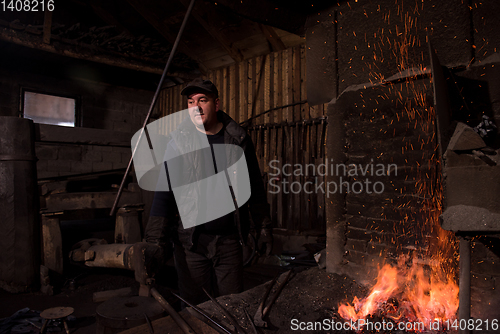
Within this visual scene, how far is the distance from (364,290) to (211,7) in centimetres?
645

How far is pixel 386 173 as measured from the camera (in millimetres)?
2705

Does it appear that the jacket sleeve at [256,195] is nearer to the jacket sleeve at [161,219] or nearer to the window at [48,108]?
the jacket sleeve at [161,219]

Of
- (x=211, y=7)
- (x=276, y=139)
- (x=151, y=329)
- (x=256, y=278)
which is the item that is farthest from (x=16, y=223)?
(x=211, y=7)

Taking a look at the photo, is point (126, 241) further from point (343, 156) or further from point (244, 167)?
point (343, 156)

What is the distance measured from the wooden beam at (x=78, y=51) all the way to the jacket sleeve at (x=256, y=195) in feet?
19.4

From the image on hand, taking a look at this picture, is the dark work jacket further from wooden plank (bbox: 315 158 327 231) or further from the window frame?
the window frame

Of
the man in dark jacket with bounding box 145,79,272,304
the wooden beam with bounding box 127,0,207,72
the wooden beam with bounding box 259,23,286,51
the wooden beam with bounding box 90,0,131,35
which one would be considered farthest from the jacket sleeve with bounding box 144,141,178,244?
the wooden beam with bounding box 90,0,131,35

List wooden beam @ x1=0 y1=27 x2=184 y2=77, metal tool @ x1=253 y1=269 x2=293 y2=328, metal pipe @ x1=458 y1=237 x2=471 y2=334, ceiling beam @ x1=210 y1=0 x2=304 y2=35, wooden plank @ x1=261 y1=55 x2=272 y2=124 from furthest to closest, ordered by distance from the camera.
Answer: wooden plank @ x1=261 y1=55 x2=272 y2=124
wooden beam @ x1=0 y1=27 x2=184 y2=77
ceiling beam @ x1=210 y1=0 x2=304 y2=35
metal tool @ x1=253 y1=269 x2=293 y2=328
metal pipe @ x1=458 y1=237 x2=471 y2=334

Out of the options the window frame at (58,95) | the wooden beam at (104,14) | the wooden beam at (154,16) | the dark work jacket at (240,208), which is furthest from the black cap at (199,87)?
the wooden beam at (104,14)

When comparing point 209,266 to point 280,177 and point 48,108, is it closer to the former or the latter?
point 280,177

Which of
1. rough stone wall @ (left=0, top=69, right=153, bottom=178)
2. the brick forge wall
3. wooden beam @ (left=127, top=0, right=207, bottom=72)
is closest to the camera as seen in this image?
the brick forge wall

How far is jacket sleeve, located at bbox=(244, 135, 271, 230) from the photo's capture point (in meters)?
2.83

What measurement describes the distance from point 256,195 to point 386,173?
118 centimetres

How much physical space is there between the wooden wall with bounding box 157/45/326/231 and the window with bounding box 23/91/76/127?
4411mm
